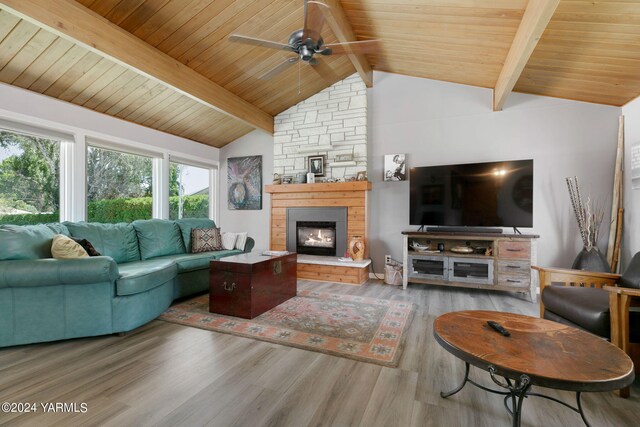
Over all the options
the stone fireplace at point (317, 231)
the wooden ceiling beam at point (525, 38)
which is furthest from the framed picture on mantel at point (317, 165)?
the wooden ceiling beam at point (525, 38)

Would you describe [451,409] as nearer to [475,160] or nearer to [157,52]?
[475,160]

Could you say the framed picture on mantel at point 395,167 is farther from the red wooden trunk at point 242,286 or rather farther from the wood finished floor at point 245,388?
the wood finished floor at point 245,388

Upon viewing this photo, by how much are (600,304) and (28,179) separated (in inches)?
225

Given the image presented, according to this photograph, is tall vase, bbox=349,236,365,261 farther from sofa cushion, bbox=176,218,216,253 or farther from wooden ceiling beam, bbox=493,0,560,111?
wooden ceiling beam, bbox=493,0,560,111

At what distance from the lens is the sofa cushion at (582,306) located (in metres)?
1.77

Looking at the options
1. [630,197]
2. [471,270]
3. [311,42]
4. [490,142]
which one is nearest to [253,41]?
[311,42]

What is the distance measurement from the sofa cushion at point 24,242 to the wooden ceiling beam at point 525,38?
14.7 feet

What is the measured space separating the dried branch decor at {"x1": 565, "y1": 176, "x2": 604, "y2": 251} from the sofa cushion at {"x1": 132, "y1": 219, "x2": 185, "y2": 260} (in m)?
5.22

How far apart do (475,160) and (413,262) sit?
1.82 m

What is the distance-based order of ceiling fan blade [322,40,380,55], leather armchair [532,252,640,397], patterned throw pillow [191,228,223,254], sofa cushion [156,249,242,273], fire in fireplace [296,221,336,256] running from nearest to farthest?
leather armchair [532,252,640,397], ceiling fan blade [322,40,380,55], sofa cushion [156,249,242,273], patterned throw pillow [191,228,223,254], fire in fireplace [296,221,336,256]

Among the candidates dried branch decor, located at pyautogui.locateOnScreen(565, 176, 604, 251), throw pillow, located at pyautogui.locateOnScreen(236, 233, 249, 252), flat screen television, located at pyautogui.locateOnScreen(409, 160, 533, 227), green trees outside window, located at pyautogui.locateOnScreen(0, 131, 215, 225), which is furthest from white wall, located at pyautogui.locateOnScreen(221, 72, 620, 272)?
green trees outside window, located at pyautogui.locateOnScreen(0, 131, 215, 225)

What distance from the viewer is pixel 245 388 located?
1.70 metres

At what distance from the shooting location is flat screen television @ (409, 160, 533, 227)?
3.71m

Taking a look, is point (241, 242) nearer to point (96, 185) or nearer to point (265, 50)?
point (96, 185)
